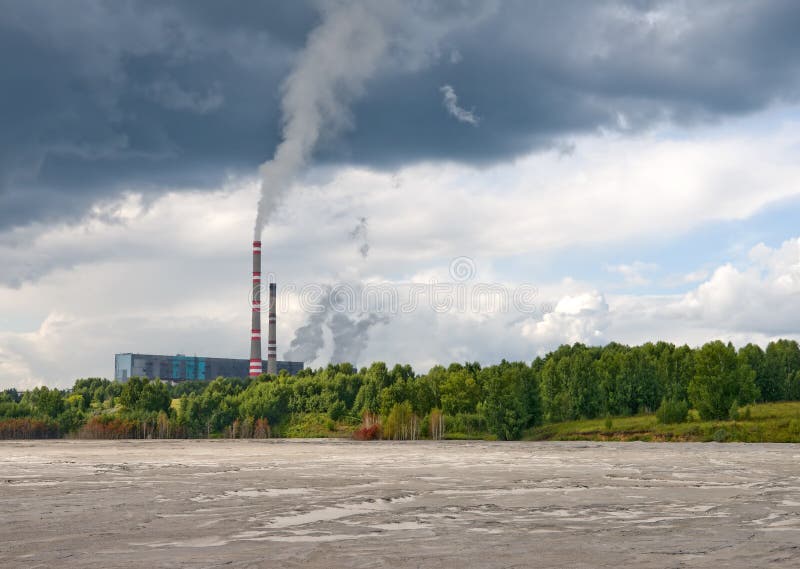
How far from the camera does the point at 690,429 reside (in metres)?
120

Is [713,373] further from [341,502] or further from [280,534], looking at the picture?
[280,534]

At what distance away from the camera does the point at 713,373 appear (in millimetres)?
129625

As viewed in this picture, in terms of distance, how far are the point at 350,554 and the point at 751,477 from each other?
35.2 m

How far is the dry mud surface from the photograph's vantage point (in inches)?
894

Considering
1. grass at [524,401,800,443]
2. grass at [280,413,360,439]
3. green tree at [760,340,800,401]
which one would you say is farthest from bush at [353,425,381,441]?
green tree at [760,340,800,401]

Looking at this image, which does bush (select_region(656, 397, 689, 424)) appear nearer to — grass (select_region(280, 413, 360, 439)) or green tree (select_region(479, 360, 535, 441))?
green tree (select_region(479, 360, 535, 441))

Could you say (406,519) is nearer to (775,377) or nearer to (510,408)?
(510,408)

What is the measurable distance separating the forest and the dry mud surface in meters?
79.7

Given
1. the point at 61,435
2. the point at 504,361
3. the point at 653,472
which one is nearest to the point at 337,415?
the point at 504,361

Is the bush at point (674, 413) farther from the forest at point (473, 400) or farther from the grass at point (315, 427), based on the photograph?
the grass at point (315, 427)

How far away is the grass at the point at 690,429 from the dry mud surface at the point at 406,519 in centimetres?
6385

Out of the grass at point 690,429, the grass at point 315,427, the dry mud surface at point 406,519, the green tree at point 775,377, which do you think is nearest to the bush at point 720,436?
the grass at point 690,429

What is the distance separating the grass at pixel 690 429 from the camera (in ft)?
374

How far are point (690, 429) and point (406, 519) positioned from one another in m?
99.3
